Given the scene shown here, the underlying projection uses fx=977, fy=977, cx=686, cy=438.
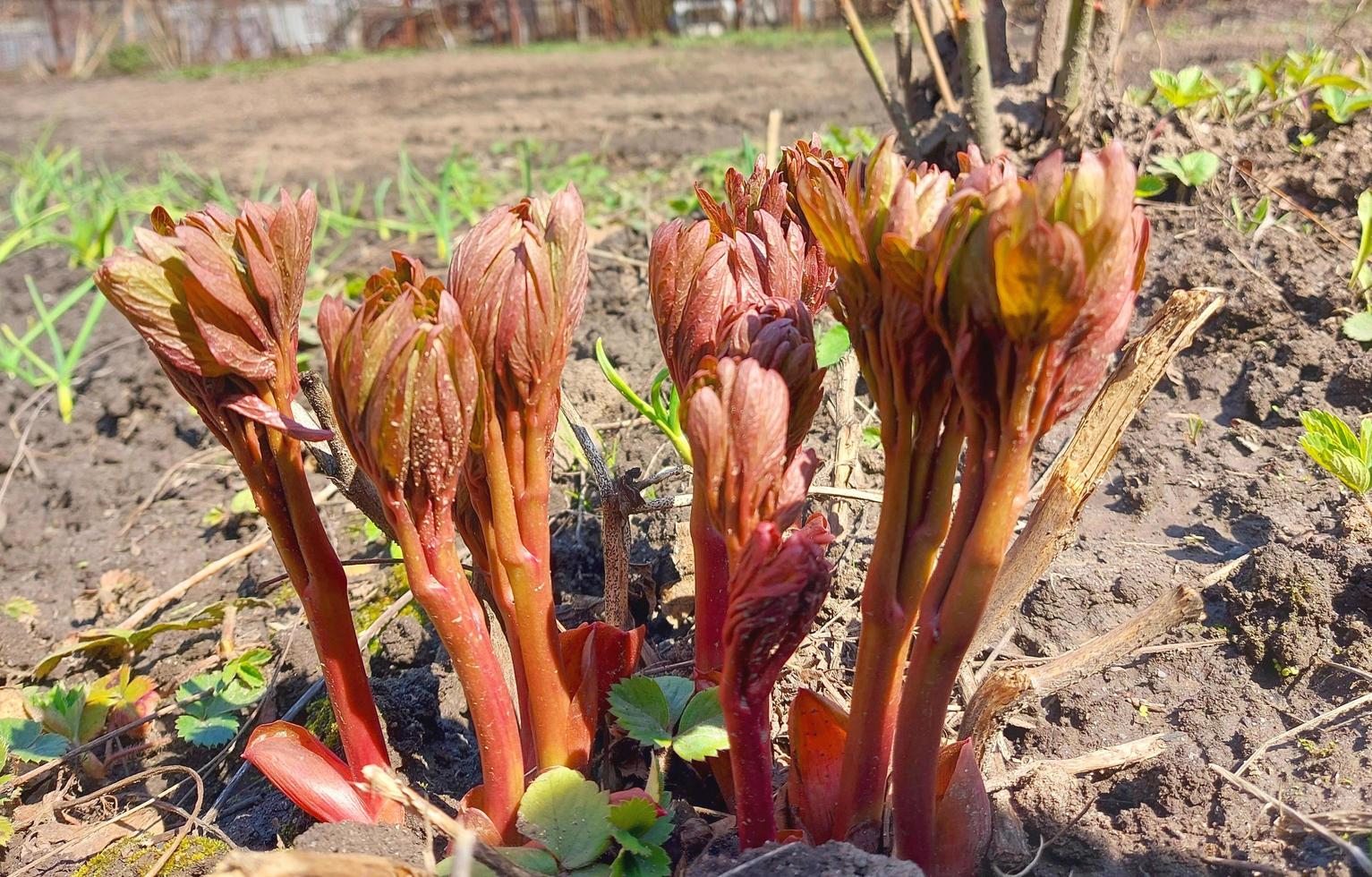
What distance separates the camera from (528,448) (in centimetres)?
122

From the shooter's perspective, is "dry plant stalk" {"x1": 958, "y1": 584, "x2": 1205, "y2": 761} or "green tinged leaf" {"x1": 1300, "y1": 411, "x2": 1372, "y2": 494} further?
"green tinged leaf" {"x1": 1300, "y1": 411, "x2": 1372, "y2": 494}

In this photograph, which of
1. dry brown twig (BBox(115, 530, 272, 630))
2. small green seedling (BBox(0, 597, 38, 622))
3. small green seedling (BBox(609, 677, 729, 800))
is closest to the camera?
small green seedling (BBox(609, 677, 729, 800))

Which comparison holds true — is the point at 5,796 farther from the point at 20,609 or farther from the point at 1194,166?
the point at 1194,166

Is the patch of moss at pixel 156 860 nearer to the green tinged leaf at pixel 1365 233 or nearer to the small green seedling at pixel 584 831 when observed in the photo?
the small green seedling at pixel 584 831

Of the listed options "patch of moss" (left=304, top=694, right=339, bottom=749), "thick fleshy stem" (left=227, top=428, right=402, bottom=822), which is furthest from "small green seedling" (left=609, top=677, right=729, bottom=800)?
"patch of moss" (left=304, top=694, right=339, bottom=749)

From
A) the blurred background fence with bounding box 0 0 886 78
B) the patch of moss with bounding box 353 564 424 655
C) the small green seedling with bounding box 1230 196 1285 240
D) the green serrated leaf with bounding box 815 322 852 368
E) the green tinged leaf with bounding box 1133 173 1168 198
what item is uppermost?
the blurred background fence with bounding box 0 0 886 78

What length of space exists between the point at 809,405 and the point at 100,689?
177 cm

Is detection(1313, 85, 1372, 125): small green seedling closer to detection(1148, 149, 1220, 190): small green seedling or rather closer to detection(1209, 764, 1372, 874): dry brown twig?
detection(1148, 149, 1220, 190): small green seedling

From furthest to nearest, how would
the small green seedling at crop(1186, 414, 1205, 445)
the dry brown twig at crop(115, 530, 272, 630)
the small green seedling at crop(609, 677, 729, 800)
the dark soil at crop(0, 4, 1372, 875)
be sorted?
the dry brown twig at crop(115, 530, 272, 630), the small green seedling at crop(1186, 414, 1205, 445), the dark soil at crop(0, 4, 1372, 875), the small green seedling at crop(609, 677, 729, 800)

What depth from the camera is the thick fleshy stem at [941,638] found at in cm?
98

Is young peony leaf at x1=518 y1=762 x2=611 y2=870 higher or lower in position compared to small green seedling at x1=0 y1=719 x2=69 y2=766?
higher

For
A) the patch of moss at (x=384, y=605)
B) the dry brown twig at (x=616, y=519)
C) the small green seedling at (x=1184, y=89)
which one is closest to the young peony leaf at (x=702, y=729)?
the dry brown twig at (x=616, y=519)

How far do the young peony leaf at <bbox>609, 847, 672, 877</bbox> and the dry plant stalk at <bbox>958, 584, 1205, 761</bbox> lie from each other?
0.47 meters

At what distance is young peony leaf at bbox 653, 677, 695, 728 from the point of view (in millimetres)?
1399
